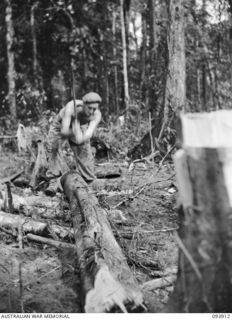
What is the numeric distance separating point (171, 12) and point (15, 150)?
5.00 meters

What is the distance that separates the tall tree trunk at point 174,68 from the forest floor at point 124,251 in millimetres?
2263

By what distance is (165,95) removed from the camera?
7.98 metres

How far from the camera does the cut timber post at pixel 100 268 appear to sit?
2561 mm

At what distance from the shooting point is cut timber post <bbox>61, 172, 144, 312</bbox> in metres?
2.56

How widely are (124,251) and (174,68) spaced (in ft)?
16.1

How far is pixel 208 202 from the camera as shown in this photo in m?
2.08

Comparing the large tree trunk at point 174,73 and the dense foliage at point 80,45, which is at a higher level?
the dense foliage at point 80,45

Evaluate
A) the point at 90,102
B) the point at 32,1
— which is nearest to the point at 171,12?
the point at 90,102

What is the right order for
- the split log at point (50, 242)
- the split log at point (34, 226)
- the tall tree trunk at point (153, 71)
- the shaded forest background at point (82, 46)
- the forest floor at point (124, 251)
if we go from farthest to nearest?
the shaded forest background at point (82, 46) < the tall tree trunk at point (153, 71) < the split log at point (34, 226) < the split log at point (50, 242) < the forest floor at point (124, 251)

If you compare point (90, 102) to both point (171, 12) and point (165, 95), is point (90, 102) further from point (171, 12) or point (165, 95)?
point (171, 12)

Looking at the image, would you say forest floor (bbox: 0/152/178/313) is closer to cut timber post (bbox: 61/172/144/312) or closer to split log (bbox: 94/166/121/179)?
cut timber post (bbox: 61/172/144/312)

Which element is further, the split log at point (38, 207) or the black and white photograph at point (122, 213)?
the split log at point (38, 207)

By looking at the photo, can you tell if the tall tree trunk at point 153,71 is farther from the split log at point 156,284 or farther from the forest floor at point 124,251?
the split log at point 156,284

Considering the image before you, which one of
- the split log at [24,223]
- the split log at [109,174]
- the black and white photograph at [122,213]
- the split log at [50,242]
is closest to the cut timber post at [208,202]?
the black and white photograph at [122,213]
